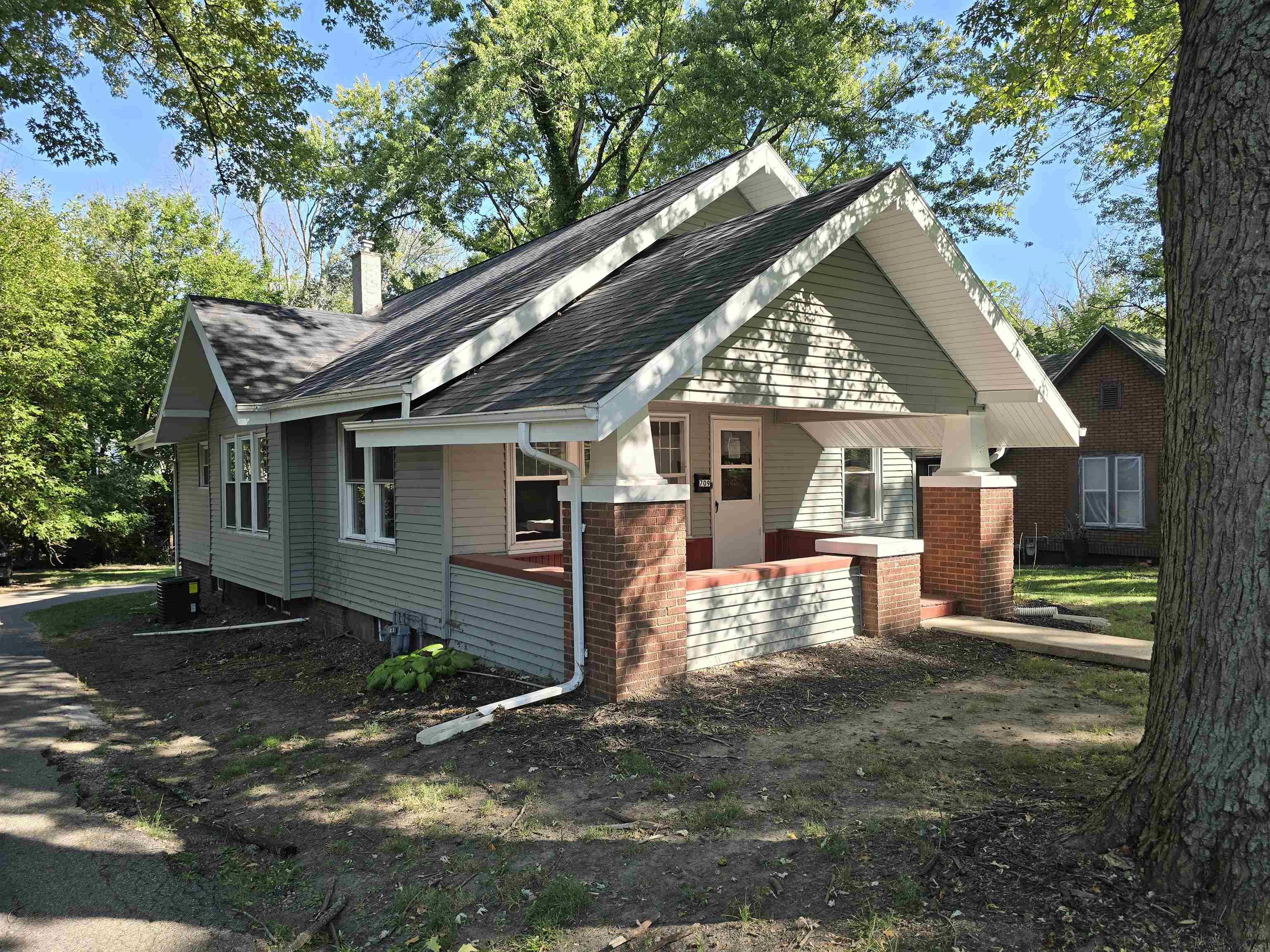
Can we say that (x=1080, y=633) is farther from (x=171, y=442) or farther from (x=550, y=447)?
(x=171, y=442)

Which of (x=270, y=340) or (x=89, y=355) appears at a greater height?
(x=89, y=355)

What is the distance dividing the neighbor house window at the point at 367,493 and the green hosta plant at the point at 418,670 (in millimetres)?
2214

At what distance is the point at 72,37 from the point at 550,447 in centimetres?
1095

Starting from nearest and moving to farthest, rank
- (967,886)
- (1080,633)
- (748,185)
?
(967,886) → (1080,633) → (748,185)

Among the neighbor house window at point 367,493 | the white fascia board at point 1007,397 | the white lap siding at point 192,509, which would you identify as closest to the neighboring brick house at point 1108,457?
the white fascia board at point 1007,397

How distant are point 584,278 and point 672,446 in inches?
111


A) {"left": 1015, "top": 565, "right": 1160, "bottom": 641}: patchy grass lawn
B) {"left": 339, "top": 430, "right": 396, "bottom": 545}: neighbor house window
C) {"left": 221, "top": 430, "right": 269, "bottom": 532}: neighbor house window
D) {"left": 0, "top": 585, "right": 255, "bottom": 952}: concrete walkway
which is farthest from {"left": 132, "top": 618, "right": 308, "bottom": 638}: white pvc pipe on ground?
{"left": 1015, "top": 565, "right": 1160, "bottom": 641}: patchy grass lawn

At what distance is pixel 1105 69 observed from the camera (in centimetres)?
1216

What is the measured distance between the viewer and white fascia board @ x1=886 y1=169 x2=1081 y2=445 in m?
8.38

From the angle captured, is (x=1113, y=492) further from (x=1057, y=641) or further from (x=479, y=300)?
(x=479, y=300)

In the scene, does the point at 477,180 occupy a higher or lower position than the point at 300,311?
higher

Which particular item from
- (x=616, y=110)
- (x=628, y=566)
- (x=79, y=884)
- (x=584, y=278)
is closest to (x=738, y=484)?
(x=584, y=278)

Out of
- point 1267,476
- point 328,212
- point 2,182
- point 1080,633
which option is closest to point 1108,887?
point 1267,476

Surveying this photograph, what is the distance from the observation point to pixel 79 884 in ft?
14.5
